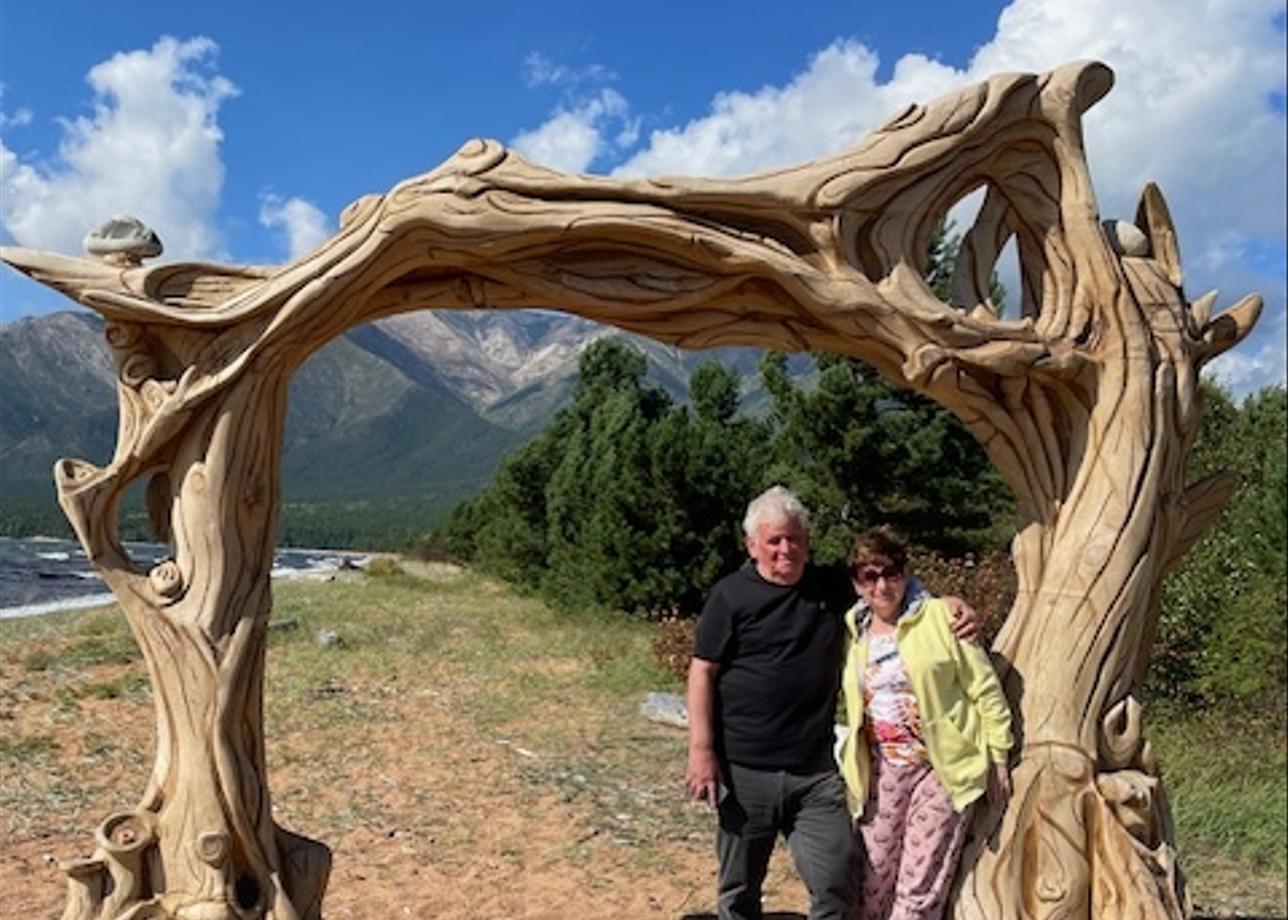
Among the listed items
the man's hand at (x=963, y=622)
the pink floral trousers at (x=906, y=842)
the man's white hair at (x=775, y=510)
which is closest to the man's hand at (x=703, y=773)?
the pink floral trousers at (x=906, y=842)

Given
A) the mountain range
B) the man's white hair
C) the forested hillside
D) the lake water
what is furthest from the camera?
the mountain range

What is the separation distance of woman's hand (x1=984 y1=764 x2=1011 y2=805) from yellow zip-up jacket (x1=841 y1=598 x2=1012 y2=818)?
129 millimetres

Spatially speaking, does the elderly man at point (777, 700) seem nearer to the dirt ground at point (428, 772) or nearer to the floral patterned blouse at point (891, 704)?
the floral patterned blouse at point (891, 704)

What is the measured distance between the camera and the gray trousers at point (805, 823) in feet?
9.89

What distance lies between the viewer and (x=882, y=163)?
10.9 ft

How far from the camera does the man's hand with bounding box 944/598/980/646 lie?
299 centimetres

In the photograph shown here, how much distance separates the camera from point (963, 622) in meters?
3.00

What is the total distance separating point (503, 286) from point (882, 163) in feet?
3.71

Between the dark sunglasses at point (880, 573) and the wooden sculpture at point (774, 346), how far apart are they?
2.13 ft

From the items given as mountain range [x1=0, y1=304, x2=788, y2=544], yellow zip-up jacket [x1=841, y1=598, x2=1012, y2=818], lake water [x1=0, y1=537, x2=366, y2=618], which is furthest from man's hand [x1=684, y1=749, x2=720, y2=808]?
lake water [x1=0, y1=537, x2=366, y2=618]

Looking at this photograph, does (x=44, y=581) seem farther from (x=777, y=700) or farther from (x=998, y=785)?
(x=998, y=785)

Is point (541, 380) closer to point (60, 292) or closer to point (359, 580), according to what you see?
point (359, 580)

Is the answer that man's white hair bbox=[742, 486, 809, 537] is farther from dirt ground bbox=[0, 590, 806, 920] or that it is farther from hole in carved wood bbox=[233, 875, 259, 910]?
dirt ground bbox=[0, 590, 806, 920]

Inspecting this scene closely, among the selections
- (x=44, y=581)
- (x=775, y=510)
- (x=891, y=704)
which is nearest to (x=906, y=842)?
(x=891, y=704)
